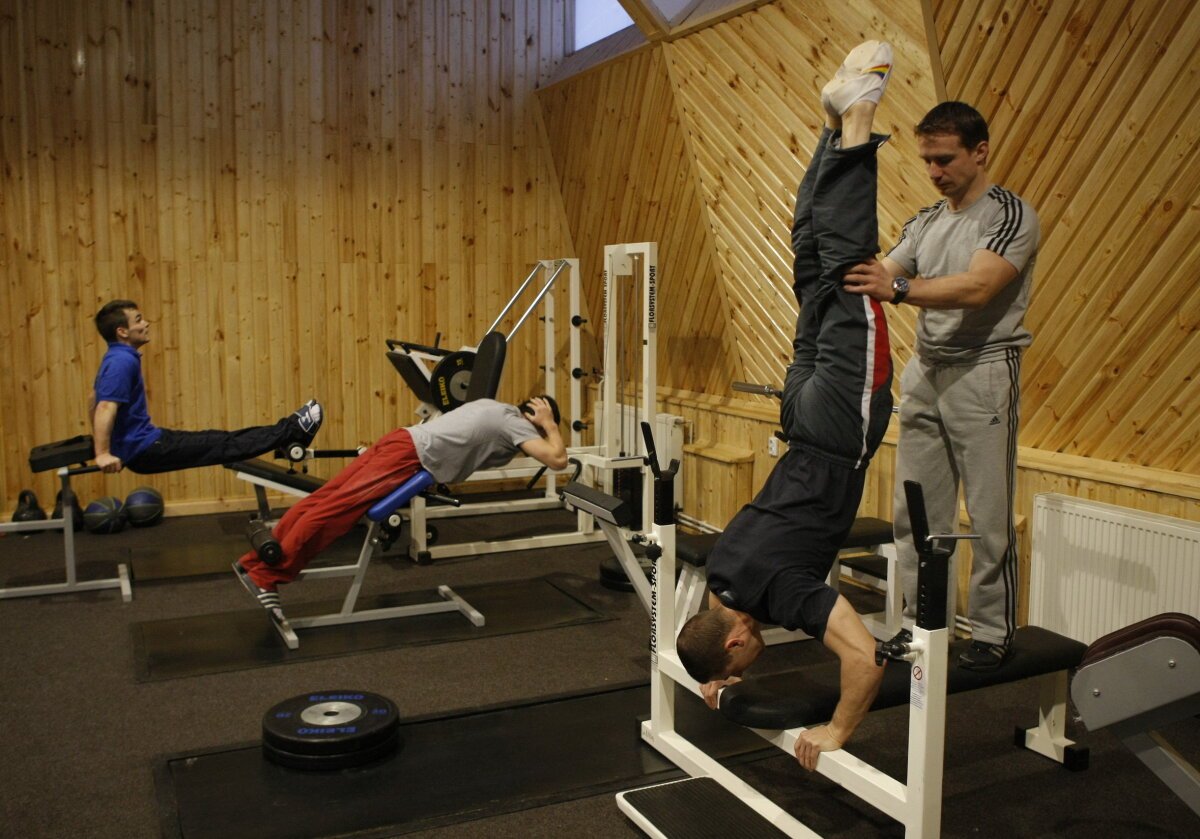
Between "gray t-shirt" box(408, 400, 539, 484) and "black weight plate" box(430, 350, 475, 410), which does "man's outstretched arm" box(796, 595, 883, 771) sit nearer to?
"gray t-shirt" box(408, 400, 539, 484)

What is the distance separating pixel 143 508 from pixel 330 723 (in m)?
3.48

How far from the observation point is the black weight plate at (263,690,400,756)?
2.96 metres

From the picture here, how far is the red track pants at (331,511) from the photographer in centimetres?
398

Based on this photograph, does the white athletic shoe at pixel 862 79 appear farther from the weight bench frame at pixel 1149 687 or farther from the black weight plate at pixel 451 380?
the black weight plate at pixel 451 380

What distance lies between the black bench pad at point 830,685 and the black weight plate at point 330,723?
3.36 feet

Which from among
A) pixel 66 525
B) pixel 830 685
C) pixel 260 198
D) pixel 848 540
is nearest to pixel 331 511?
pixel 66 525

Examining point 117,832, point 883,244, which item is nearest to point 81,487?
point 117,832

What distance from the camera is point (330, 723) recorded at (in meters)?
3.06

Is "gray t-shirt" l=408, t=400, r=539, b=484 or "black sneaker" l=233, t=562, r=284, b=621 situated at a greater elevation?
"gray t-shirt" l=408, t=400, r=539, b=484

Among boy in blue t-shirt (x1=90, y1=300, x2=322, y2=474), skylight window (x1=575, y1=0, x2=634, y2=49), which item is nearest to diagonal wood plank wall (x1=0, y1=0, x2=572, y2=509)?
skylight window (x1=575, y1=0, x2=634, y2=49)

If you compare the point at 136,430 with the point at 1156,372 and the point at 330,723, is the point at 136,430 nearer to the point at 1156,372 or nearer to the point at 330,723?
the point at 330,723

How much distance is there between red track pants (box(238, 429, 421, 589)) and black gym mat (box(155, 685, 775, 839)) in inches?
37.9

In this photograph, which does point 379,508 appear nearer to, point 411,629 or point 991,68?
point 411,629

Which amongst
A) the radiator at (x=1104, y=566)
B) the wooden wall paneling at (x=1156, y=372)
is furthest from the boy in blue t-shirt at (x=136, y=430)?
the wooden wall paneling at (x=1156, y=372)
